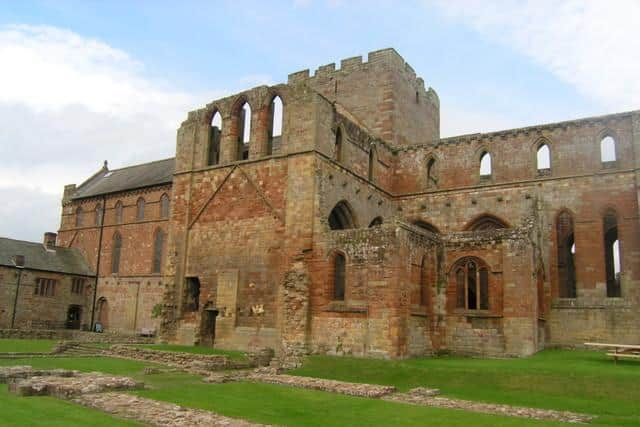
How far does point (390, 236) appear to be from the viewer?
73.2 feet

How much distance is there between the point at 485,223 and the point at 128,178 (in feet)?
106

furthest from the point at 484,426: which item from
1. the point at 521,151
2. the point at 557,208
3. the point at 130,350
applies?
the point at 521,151

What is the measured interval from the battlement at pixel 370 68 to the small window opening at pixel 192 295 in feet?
44.0

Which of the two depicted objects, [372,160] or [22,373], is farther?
[372,160]

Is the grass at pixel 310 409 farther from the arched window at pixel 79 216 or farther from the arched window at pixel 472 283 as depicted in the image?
the arched window at pixel 79 216

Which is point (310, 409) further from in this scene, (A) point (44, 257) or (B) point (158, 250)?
(A) point (44, 257)

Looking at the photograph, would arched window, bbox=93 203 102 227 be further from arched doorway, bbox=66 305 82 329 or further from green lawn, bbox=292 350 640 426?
green lawn, bbox=292 350 640 426

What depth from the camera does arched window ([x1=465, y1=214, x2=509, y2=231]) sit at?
3002cm

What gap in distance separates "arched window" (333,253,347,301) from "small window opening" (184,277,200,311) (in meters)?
8.05

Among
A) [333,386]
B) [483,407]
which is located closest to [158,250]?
[333,386]

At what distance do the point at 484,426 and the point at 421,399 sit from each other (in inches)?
150

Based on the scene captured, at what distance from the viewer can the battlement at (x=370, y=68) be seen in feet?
117

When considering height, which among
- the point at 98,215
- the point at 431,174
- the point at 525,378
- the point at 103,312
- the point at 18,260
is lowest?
the point at 525,378

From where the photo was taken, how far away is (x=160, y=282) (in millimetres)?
42031
